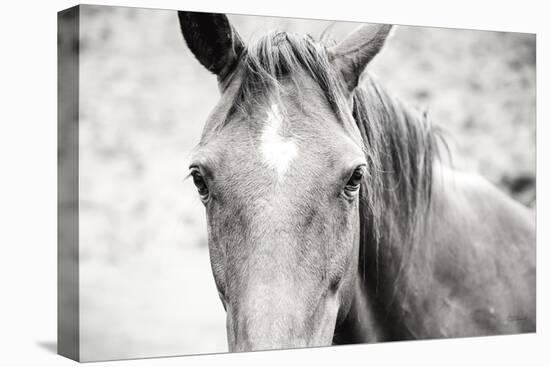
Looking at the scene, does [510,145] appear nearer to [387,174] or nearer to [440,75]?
[440,75]

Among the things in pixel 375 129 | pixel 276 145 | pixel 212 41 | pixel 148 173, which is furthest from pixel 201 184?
pixel 148 173

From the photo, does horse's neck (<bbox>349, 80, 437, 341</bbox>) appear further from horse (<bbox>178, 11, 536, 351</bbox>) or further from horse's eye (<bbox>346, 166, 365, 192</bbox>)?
horse's eye (<bbox>346, 166, 365, 192</bbox>)

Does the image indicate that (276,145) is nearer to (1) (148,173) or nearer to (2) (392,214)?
(2) (392,214)

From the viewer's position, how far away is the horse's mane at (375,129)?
2.32 meters

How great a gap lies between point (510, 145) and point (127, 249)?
228cm

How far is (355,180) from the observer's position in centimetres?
220

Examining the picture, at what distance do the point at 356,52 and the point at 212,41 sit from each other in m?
0.54

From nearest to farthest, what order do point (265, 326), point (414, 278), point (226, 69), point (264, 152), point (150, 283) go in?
point (265, 326), point (264, 152), point (226, 69), point (414, 278), point (150, 283)

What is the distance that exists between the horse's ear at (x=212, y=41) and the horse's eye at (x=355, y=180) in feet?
2.10

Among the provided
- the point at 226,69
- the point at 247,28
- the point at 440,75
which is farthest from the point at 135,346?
the point at 440,75

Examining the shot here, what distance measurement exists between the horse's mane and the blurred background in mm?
175

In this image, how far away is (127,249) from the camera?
295 cm

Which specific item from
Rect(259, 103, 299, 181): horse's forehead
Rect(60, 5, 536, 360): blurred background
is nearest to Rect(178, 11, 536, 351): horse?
Rect(259, 103, 299, 181): horse's forehead

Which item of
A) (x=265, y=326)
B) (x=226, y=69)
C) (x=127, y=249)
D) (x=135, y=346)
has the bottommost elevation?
(x=135, y=346)
